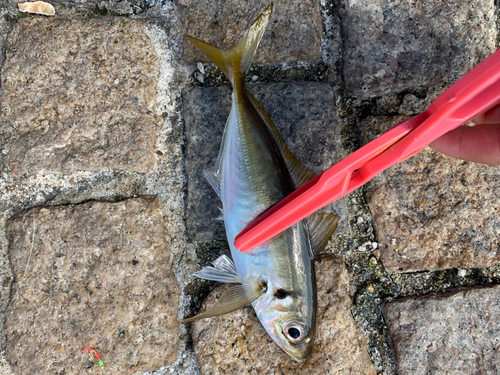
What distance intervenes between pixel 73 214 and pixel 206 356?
76cm

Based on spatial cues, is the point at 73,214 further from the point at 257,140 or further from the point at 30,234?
the point at 257,140

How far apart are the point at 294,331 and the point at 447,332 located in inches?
25.0

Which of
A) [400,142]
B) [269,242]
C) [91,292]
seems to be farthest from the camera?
[91,292]

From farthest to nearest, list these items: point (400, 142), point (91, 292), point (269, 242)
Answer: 1. point (91, 292)
2. point (269, 242)
3. point (400, 142)

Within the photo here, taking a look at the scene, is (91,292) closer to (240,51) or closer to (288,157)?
(288,157)

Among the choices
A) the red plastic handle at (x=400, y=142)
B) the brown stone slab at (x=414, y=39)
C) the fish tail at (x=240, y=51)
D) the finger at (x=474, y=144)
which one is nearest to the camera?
the red plastic handle at (x=400, y=142)

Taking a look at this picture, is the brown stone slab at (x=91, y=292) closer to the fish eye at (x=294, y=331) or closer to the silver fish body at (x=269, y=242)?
the silver fish body at (x=269, y=242)

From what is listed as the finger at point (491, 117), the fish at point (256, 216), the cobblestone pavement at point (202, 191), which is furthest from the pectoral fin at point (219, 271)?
the finger at point (491, 117)

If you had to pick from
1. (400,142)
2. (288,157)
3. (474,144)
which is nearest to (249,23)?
(288,157)

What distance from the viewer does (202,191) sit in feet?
5.25

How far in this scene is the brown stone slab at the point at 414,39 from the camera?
1.59 m

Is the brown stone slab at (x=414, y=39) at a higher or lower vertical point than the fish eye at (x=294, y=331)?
higher

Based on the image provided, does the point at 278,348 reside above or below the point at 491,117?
below

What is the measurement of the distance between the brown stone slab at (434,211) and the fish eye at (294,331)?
0.46 meters
